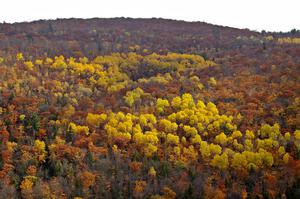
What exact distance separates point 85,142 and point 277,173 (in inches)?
2281

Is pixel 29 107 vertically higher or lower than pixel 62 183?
higher

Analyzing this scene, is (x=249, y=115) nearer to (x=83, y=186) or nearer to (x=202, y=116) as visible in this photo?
(x=202, y=116)

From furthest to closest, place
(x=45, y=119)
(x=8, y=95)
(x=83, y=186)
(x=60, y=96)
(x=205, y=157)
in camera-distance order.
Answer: (x=60, y=96) < (x=8, y=95) < (x=45, y=119) < (x=205, y=157) < (x=83, y=186)

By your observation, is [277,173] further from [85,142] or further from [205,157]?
[85,142]

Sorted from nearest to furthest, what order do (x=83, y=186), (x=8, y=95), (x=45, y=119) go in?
1. (x=83, y=186)
2. (x=45, y=119)
3. (x=8, y=95)

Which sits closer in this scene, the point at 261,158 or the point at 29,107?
the point at 261,158

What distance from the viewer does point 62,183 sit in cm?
11831

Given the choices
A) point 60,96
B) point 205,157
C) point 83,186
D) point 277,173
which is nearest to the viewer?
point 83,186

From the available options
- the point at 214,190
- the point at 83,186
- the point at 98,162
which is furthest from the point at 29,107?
the point at 214,190

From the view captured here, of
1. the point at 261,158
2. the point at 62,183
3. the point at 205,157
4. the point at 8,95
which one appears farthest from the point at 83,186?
the point at 8,95

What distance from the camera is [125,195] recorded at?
11800 centimetres

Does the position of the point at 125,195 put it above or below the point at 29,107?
below

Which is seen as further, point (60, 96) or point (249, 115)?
point (60, 96)

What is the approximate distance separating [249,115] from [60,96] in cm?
7647
